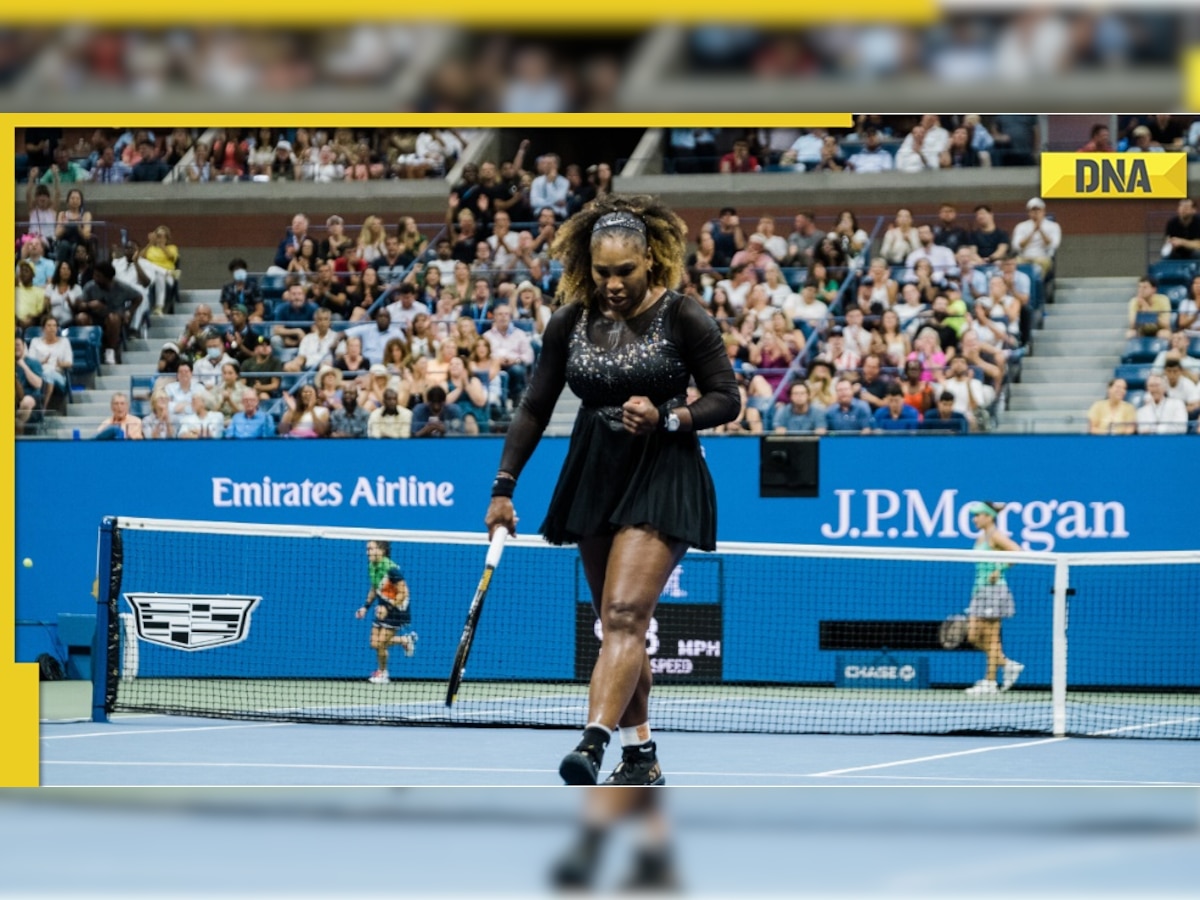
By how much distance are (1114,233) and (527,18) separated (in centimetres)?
1263

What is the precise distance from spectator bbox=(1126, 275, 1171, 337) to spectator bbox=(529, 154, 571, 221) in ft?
14.8

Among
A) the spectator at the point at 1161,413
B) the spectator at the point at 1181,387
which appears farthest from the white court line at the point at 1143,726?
the spectator at the point at 1181,387

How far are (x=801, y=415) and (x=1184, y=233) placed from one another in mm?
3252

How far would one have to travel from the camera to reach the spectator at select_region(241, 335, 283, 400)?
47.8 ft

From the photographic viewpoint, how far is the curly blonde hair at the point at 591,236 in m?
5.54

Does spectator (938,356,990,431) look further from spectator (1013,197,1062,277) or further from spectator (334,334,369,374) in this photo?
spectator (334,334,369,374)

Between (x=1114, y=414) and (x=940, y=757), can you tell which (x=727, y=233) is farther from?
(x=940, y=757)

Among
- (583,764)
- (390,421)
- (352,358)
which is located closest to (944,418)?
(390,421)

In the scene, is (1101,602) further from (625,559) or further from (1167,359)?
(625,559)

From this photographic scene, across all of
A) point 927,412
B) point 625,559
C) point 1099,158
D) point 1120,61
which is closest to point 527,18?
point 1120,61

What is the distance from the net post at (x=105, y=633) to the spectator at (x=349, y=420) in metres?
4.00

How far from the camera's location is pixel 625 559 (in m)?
5.25

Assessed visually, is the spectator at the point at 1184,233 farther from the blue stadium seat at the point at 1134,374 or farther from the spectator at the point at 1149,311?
the blue stadium seat at the point at 1134,374

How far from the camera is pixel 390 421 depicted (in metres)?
14.2
